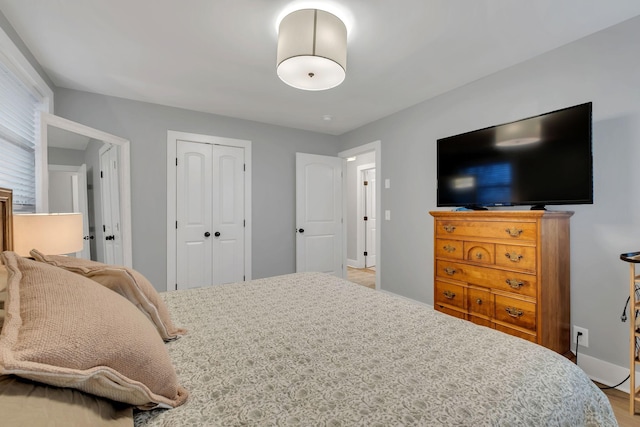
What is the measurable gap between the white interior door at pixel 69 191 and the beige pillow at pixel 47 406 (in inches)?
83.6

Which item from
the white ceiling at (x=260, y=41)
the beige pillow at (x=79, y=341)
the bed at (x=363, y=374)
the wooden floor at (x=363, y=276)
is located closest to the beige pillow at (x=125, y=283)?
the bed at (x=363, y=374)

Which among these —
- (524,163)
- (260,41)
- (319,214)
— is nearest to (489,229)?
(524,163)

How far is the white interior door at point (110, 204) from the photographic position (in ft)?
9.35

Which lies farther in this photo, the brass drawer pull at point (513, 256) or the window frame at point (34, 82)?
the brass drawer pull at point (513, 256)

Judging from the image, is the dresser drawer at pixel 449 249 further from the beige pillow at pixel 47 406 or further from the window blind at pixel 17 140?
the window blind at pixel 17 140

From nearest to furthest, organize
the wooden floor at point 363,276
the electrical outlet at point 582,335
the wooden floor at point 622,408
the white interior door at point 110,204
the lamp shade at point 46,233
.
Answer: the lamp shade at point 46,233 < the wooden floor at point 622,408 < the electrical outlet at point 582,335 < the white interior door at point 110,204 < the wooden floor at point 363,276

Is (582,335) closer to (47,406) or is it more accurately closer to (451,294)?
(451,294)

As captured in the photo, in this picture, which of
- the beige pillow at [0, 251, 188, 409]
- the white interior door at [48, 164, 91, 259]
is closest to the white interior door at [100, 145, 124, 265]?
the white interior door at [48, 164, 91, 259]

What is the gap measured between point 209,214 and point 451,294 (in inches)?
112

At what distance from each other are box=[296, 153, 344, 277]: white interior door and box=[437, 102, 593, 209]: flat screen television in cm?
198

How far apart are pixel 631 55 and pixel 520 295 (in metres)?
1.73

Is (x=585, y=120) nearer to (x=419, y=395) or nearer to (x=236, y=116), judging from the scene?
(x=419, y=395)

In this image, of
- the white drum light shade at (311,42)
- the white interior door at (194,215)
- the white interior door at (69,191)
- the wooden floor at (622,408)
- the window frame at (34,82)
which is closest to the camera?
the wooden floor at (622,408)

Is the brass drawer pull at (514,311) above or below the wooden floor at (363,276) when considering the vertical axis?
above
